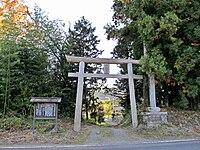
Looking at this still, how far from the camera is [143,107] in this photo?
8.62m

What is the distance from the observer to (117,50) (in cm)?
1127

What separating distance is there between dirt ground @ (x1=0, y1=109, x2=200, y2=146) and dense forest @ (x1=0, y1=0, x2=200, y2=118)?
1.28 metres

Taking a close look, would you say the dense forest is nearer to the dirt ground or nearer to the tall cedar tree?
the tall cedar tree

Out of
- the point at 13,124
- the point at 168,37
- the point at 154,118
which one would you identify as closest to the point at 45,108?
the point at 13,124

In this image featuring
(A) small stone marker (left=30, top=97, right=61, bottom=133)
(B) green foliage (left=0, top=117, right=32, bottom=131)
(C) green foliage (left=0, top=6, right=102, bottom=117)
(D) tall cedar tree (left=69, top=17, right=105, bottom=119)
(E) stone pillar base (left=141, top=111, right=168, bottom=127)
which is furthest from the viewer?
(D) tall cedar tree (left=69, top=17, right=105, bottom=119)

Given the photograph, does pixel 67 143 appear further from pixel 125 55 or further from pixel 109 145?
pixel 125 55

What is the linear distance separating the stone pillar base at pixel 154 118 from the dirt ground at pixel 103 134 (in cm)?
19

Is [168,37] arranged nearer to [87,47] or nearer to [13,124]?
[87,47]

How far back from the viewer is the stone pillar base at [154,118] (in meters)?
7.88

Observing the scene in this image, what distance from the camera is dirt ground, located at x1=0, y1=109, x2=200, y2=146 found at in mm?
6027

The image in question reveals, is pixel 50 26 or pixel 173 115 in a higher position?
pixel 50 26

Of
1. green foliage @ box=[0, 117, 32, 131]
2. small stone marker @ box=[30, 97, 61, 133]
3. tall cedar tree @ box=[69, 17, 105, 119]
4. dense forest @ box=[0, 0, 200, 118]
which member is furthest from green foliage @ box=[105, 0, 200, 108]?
green foliage @ box=[0, 117, 32, 131]

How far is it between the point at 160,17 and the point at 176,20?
84cm

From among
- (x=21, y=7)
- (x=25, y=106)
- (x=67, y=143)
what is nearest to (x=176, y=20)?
(x=67, y=143)
